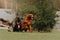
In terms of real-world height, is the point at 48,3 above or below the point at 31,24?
above

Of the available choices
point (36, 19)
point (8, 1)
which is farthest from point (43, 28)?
point (8, 1)

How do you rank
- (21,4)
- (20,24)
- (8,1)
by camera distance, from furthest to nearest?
(8,1), (21,4), (20,24)

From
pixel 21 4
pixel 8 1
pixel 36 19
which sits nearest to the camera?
pixel 36 19

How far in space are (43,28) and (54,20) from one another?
0.57 m

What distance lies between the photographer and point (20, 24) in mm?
10992

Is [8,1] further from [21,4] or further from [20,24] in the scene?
Result: [20,24]

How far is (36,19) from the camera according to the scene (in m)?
11.8

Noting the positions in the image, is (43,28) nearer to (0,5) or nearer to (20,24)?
(20,24)

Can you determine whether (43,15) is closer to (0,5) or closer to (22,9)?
(22,9)

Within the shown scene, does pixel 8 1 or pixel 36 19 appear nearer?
pixel 36 19

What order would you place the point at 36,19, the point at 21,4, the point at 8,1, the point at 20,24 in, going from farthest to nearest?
the point at 8,1 < the point at 21,4 < the point at 36,19 < the point at 20,24

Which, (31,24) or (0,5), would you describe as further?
(0,5)

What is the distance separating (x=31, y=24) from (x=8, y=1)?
375 cm

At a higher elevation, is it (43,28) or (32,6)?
(32,6)
